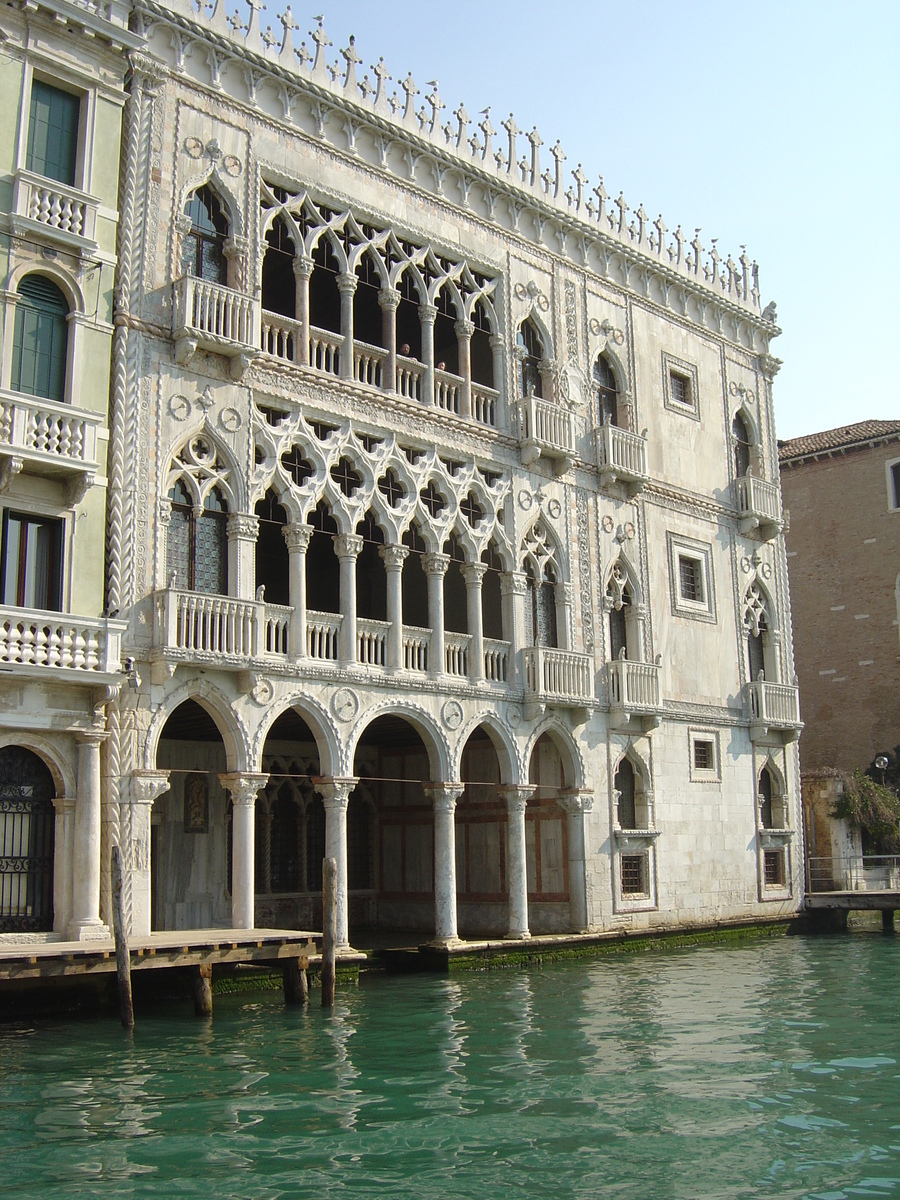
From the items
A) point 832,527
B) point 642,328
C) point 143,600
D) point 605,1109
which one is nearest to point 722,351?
point 642,328

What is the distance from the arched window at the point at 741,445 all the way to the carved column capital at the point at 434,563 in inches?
386

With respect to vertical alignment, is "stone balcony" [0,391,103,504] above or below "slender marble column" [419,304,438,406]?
below

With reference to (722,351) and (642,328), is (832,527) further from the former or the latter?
(642,328)

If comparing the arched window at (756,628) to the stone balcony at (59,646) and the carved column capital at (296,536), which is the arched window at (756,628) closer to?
the carved column capital at (296,536)

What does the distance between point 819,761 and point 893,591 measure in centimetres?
499

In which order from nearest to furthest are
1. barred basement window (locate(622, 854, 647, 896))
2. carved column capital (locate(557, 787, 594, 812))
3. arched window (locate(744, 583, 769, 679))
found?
1. carved column capital (locate(557, 787, 594, 812))
2. barred basement window (locate(622, 854, 647, 896))
3. arched window (locate(744, 583, 769, 679))

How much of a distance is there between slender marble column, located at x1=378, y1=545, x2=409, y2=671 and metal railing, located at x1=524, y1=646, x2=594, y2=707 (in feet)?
8.39

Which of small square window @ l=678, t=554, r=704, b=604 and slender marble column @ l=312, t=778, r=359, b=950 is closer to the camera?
slender marble column @ l=312, t=778, r=359, b=950

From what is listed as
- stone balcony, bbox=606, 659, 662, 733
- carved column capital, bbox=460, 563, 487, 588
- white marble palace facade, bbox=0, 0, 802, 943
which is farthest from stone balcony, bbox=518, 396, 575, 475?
stone balcony, bbox=606, 659, 662, 733

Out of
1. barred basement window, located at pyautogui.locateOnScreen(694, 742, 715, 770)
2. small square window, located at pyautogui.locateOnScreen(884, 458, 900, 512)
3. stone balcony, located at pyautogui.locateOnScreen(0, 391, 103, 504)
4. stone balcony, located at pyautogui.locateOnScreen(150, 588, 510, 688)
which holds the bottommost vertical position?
barred basement window, located at pyautogui.locateOnScreen(694, 742, 715, 770)

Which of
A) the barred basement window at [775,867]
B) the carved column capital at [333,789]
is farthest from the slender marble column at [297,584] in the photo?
the barred basement window at [775,867]

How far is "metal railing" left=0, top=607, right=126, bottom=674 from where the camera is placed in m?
13.5

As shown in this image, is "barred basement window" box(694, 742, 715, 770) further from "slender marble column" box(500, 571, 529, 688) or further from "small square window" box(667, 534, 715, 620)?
"slender marble column" box(500, 571, 529, 688)

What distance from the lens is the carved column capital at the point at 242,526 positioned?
16453mm
